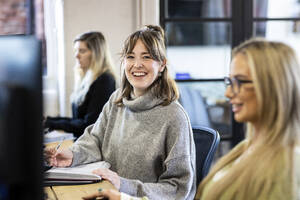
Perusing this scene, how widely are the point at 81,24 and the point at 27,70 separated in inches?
104

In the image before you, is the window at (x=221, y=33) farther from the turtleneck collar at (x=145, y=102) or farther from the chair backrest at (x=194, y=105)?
the turtleneck collar at (x=145, y=102)

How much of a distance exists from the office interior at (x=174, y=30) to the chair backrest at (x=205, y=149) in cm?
159

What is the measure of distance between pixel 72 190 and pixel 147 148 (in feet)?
1.18

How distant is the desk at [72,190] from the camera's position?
5.04ft

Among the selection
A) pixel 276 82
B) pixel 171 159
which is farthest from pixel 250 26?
pixel 276 82

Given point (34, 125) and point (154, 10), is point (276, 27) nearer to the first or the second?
point (154, 10)

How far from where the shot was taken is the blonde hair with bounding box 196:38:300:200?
1.09m

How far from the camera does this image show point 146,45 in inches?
74.3

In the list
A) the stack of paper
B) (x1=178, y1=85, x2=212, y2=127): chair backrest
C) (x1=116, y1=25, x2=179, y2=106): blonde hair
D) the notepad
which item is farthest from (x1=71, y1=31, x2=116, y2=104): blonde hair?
the notepad

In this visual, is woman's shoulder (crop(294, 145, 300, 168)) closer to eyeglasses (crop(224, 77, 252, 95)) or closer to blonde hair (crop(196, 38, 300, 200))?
blonde hair (crop(196, 38, 300, 200))

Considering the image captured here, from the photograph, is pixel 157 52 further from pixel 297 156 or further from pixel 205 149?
pixel 297 156

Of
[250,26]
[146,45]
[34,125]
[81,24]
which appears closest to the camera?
[34,125]

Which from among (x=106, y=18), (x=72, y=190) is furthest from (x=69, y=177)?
(x=106, y=18)

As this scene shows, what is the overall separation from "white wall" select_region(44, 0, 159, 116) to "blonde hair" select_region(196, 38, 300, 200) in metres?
2.31
